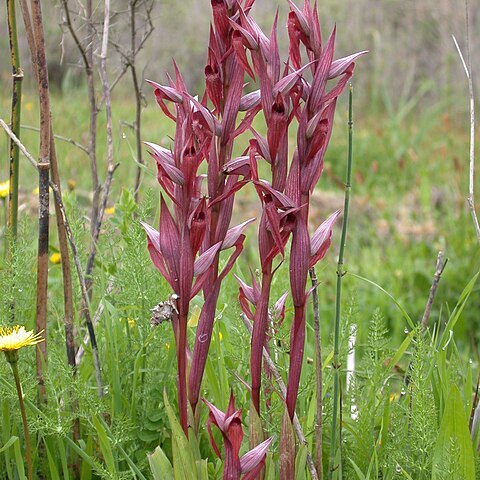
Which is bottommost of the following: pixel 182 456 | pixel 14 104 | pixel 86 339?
pixel 86 339

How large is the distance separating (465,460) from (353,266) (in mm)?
2330

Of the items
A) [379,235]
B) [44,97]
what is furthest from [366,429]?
[379,235]

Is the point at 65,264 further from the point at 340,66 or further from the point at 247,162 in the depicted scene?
the point at 340,66

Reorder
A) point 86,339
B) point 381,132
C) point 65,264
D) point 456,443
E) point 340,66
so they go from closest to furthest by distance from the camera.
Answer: point 340,66, point 456,443, point 65,264, point 86,339, point 381,132

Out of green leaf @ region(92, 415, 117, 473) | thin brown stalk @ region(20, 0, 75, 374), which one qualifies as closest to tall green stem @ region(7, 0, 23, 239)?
thin brown stalk @ region(20, 0, 75, 374)

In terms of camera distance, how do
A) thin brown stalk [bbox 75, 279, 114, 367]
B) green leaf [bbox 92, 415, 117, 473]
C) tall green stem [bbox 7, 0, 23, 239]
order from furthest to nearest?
thin brown stalk [bbox 75, 279, 114, 367]
tall green stem [bbox 7, 0, 23, 239]
green leaf [bbox 92, 415, 117, 473]

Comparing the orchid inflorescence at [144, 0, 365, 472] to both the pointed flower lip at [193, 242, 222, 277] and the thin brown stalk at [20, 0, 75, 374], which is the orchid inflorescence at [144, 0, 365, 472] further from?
the thin brown stalk at [20, 0, 75, 374]

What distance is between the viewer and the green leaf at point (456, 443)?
1005 millimetres

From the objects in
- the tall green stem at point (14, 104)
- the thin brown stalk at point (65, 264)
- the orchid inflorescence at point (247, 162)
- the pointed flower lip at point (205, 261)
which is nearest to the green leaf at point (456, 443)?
the orchid inflorescence at point (247, 162)

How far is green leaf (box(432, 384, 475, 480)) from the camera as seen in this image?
1.00 meters

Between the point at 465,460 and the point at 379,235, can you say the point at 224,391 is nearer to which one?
the point at 465,460

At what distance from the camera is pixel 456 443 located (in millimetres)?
1032

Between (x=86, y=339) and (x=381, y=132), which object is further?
(x=381, y=132)

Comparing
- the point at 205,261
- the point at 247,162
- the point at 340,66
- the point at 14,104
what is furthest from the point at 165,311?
the point at 14,104
